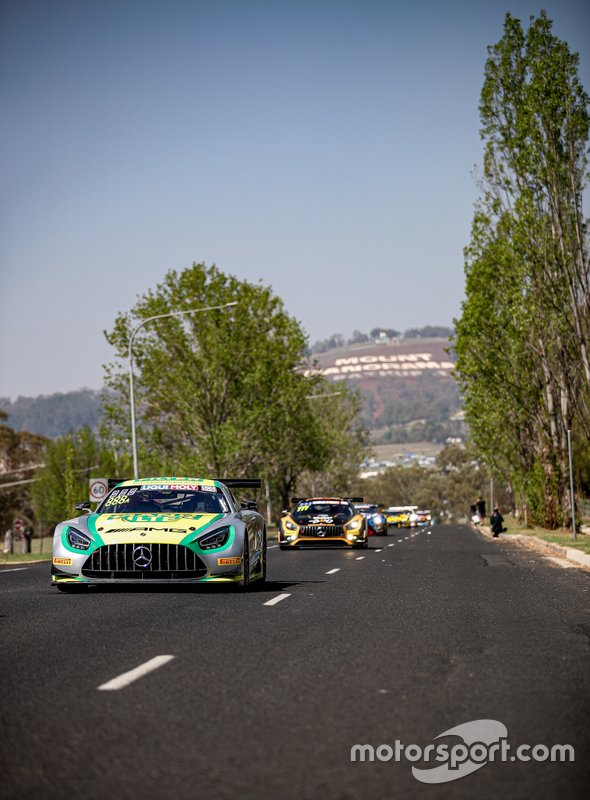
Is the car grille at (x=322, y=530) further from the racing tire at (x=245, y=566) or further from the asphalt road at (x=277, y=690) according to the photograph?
the asphalt road at (x=277, y=690)

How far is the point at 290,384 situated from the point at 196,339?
272 inches

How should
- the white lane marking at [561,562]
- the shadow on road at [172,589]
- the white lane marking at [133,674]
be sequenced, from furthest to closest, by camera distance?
the white lane marking at [561,562] → the shadow on road at [172,589] → the white lane marking at [133,674]

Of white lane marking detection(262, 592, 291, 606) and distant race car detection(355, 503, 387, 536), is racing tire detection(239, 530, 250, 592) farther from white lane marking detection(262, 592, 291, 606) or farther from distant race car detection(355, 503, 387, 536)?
distant race car detection(355, 503, 387, 536)

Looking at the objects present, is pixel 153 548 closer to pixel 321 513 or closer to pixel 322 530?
pixel 322 530

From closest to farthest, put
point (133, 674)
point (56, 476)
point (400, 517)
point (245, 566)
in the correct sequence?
point (133, 674) < point (245, 566) < point (400, 517) < point (56, 476)

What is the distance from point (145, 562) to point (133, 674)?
6.75 meters

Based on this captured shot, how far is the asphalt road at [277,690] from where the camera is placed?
596 centimetres

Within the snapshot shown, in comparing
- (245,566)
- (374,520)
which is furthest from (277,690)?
(374,520)

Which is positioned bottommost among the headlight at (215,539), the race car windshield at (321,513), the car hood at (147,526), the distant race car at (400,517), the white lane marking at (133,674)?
the distant race car at (400,517)

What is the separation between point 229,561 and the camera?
16.3 m

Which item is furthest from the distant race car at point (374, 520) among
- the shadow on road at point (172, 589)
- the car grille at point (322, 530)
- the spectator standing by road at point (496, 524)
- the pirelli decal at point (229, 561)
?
the pirelli decal at point (229, 561)

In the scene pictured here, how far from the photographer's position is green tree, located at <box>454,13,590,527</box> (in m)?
41.7

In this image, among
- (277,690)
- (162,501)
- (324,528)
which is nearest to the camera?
(277,690)

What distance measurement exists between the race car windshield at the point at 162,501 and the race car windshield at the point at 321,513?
640 inches
